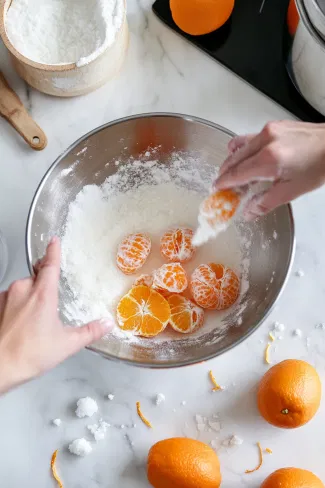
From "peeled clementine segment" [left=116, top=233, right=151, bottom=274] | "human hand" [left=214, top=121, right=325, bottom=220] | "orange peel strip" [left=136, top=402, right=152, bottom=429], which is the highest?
"human hand" [left=214, top=121, right=325, bottom=220]

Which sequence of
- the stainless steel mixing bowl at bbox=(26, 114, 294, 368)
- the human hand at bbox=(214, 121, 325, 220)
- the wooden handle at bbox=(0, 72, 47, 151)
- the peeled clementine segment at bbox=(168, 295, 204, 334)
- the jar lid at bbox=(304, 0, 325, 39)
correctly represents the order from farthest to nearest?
the wooden handle at bbox=(0, 72, 47, 151)
the peeled clementine segment at bbox=(168, 295, 204, 334)
the stainless steel mixing bowl at bbox=(26, 114, 294, 368)
the jar lid at bbox=(304, 0, 325, 39)
the human hand at bbox=(214, 121, 325, 220)

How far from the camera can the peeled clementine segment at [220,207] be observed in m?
1.29

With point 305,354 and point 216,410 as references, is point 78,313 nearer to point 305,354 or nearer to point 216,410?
point 216,410

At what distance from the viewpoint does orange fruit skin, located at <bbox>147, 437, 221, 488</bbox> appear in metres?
1.29

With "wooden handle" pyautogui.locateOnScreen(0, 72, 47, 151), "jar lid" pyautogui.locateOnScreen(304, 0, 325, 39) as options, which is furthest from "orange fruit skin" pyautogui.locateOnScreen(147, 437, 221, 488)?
"jar lid" pyautogui.locateOnScreen(304, 0, 325, 39)

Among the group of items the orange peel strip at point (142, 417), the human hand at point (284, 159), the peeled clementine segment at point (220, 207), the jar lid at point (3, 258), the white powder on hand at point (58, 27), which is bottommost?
the orange peel strip at point (142, 417)

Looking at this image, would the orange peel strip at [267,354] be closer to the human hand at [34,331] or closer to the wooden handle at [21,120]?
the human hand at [34,331]

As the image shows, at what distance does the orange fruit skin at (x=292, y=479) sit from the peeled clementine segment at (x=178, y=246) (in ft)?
1.71

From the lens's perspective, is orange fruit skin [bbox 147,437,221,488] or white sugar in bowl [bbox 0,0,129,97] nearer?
orange fruit skin [bbox 147,437,221,488]

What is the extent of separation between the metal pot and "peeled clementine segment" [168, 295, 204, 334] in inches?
22.8

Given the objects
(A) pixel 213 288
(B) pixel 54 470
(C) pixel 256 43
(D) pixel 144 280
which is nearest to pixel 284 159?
(A) pixel 213 288

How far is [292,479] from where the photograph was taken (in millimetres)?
1300

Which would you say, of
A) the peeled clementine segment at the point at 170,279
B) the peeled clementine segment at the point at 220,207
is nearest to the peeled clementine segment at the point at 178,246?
the peeled clementine segment at the point at 170,279

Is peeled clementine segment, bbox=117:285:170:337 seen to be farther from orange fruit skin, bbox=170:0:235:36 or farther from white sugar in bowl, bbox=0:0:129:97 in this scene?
orange fruit skin, bbox=170:0:235:36
